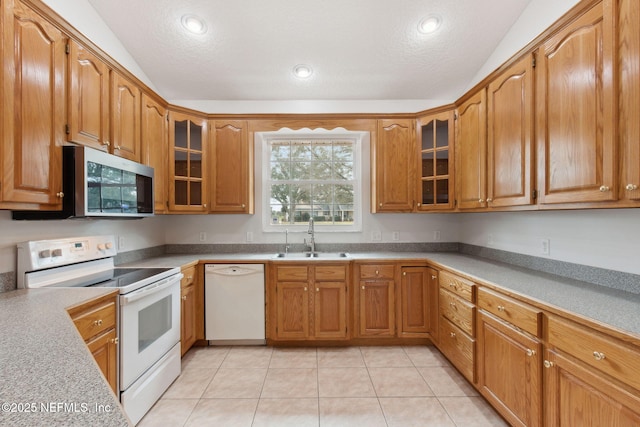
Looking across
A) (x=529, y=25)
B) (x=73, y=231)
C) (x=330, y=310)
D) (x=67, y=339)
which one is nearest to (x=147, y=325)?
(x=73, y=231)

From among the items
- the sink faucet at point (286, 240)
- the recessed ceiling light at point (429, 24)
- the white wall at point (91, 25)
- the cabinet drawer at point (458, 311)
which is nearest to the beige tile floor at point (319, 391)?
the cabinet drawer at point (458, 311)

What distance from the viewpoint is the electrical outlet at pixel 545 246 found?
80.2 inches

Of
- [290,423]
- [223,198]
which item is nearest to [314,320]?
[290,423]

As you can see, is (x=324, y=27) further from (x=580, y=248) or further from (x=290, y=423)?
(x=290, y=423)

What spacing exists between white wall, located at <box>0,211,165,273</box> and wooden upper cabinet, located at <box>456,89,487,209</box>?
10.3ft

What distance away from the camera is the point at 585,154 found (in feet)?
4.61

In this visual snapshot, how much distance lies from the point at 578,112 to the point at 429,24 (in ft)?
5.01

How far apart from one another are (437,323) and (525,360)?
111cm

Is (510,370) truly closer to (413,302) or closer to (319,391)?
(413,302)

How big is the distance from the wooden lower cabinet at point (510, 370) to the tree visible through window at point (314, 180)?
1.83m

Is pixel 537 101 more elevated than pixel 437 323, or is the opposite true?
pixel 537 101

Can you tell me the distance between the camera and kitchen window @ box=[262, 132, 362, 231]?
11.0 ft

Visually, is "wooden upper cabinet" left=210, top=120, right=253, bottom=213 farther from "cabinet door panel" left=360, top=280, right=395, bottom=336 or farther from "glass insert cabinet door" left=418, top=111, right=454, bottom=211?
"glass insert cabinet door" left=418, top=111, right=454, bottom=211

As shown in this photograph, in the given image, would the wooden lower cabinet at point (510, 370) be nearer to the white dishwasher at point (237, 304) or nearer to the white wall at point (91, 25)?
the white dishwasher at point (237, 304)
